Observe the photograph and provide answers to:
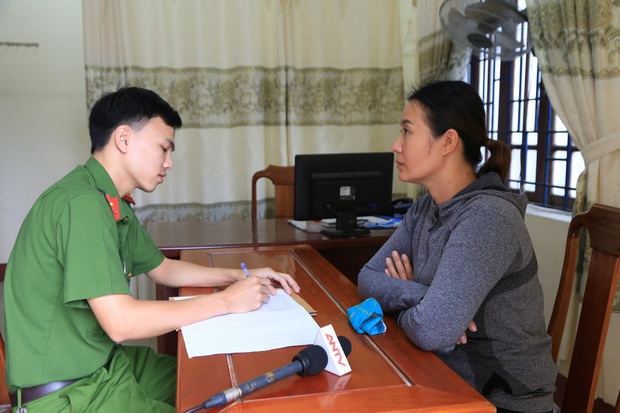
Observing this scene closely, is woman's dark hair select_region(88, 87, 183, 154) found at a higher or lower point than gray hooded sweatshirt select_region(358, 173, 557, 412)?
higher

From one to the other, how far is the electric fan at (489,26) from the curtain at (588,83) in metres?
0.15

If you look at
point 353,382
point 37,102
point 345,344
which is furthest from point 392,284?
point 37,102

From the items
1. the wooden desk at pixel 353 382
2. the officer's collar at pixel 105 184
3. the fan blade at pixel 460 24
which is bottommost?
the wooden desk at pixel 353 382

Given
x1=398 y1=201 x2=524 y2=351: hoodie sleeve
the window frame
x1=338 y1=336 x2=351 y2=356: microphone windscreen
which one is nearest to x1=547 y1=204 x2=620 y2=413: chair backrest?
x1=398 y1=201 x2=524 y2=351: hoodie sleeve

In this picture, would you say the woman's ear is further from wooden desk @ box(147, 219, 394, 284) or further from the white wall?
the white wall

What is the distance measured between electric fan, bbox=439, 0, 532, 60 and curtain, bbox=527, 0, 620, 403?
0.15m

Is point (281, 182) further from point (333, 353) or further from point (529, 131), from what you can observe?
point (333, 353)

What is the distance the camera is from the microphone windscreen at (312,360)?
963 millimetres

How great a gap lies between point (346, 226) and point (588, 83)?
113 centimetres

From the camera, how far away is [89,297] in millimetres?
1104

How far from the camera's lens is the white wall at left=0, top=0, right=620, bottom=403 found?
3.96 m

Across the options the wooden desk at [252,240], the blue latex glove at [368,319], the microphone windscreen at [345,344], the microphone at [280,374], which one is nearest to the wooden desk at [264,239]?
the wooden desk at [252,240]

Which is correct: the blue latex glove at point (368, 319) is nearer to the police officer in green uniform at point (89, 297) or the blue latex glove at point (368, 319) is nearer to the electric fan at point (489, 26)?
the police officer in green uniform at point (89, 297)

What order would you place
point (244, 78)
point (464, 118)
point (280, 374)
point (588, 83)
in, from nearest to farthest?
point (280, 374), point (464, 118), point (588, 83), point (244, 78)
